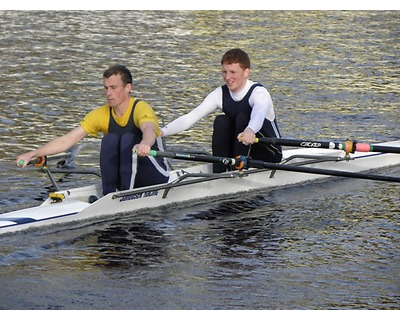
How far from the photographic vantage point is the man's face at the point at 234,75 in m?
9.98

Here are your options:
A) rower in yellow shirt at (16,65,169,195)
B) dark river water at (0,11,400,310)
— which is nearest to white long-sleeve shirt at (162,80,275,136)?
rower in yellow shirt at (16,65,169,195)

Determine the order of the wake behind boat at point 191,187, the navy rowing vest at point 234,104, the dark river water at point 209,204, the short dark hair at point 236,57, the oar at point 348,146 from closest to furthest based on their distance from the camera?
the dark river water at point 209,204
the wake behind boat at point 191,187
the oar at point 348,146
the short dark hair at point 236,57
the navy rowing vest at point 234,104

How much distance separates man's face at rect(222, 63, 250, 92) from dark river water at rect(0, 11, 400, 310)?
108 cm

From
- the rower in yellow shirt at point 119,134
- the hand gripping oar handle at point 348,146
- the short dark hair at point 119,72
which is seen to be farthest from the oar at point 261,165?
the short dark hair at point 119,72

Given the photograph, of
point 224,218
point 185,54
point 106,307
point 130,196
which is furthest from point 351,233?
point 185,54

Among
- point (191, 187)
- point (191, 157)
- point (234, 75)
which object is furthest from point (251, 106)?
point (191, 157)

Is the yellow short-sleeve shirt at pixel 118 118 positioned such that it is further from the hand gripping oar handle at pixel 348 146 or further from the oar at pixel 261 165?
Result: the hand gripping oar handle at pixel 348 146

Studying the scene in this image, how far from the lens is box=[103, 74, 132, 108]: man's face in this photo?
9.30m

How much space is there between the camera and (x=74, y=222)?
9312 mm

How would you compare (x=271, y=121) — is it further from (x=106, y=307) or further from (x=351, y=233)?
(x=106, y=307)

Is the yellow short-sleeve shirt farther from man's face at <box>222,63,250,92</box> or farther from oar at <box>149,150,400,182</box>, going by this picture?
man's face at <box>222,63,250,92</box>

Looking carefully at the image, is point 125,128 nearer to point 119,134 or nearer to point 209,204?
point 119,134

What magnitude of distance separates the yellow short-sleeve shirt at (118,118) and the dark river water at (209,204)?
804 mm

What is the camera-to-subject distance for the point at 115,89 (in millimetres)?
9312
